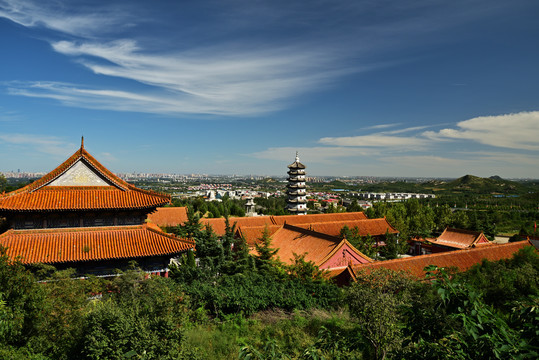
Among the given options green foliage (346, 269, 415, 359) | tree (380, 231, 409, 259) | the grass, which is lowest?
tree (380, 231, 409, 259)

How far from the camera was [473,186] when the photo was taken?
179 meters

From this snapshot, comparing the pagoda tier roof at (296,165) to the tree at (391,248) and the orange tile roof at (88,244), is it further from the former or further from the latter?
the orange tile roof at (88,244)

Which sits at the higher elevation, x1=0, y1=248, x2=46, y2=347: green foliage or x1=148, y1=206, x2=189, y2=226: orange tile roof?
x1=0, y1=248, x2=46, y2=347: green foliage

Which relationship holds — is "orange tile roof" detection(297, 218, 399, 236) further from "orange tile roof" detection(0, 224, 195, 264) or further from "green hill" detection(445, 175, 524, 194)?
"green hill" detection(445, 175, 524, 194)

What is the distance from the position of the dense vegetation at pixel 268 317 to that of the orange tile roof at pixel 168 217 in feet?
91.4

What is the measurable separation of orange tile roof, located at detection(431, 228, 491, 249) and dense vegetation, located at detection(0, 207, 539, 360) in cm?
1549

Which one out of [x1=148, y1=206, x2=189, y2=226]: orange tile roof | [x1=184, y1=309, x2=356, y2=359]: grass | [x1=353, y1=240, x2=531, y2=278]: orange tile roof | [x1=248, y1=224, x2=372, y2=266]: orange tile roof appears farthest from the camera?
[x1=148, y1=206, x2=189, y2=226]: orange tile roof

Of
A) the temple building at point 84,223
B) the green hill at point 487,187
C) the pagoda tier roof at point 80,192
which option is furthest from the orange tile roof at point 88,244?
the green hill at point 487,187

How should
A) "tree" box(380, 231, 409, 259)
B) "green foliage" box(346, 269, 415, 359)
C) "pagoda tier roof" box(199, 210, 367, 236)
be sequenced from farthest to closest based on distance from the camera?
"pagoda tier roof" box(199, 210, 367, 236) < "tree" box(380, 231, 409, 259) < "green foliage" box(346, 269, 415, 359)

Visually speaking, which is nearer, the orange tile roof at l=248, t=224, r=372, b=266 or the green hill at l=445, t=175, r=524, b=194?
the orange tile roof at l=248, t=224, r=372, b=266

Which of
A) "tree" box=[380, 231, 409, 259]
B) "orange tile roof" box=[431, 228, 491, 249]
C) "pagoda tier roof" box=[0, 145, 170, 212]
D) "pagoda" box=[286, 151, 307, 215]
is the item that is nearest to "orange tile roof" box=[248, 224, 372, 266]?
"pagoda tier roof" box=[0, 145, 170, 212]

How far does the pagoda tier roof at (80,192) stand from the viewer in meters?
14.7

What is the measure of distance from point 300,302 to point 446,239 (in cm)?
2755

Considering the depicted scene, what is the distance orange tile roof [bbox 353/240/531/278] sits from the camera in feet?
61.1
